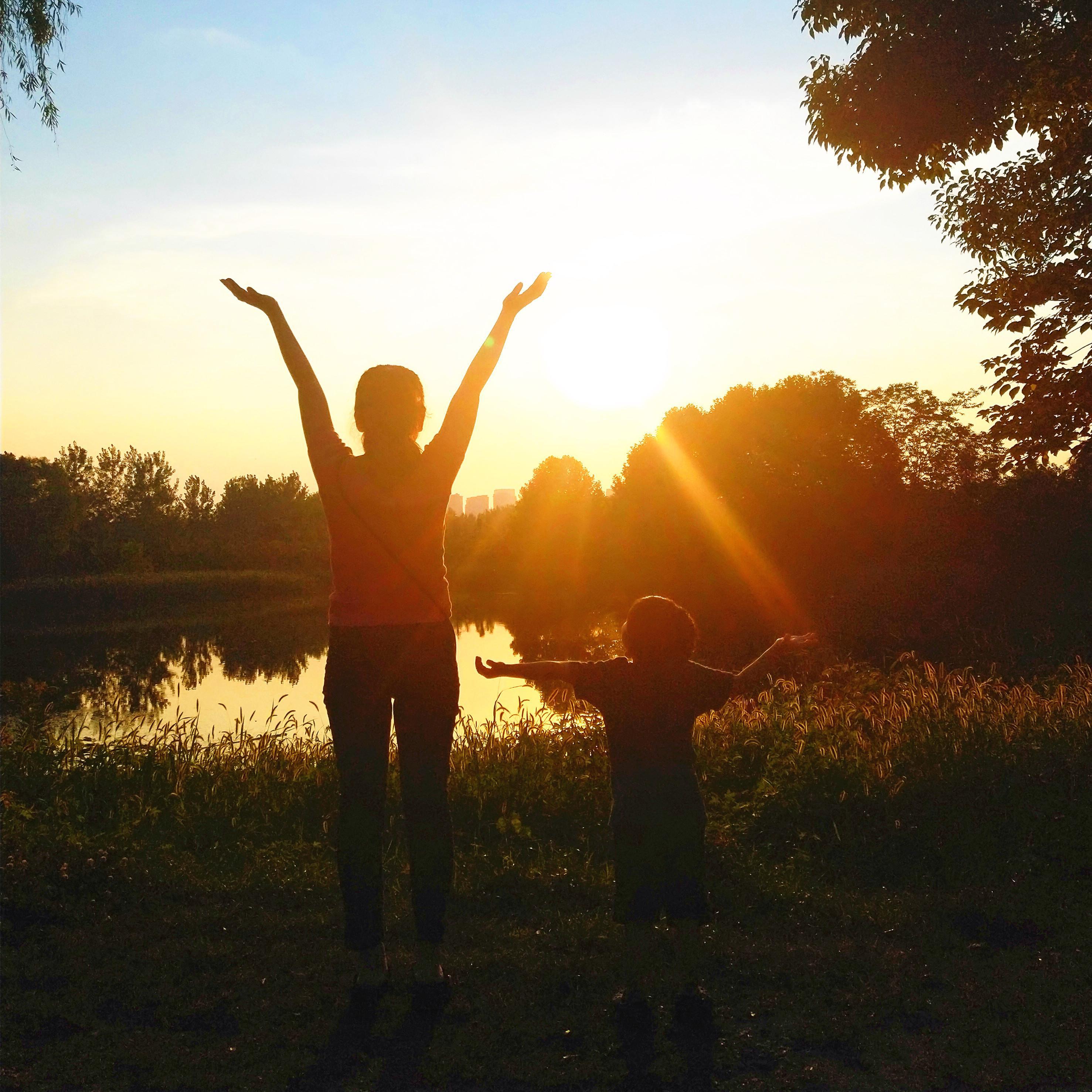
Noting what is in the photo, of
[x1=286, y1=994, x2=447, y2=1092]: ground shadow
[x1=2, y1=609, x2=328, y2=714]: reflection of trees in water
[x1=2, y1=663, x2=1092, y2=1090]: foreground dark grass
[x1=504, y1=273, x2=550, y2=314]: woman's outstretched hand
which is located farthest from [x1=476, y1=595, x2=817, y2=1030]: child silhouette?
[x1=2, y1=609, x2=328, y2=714]: reflection of trees in water

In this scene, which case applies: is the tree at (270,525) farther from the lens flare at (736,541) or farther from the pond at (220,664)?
the lens flare at (736,541)

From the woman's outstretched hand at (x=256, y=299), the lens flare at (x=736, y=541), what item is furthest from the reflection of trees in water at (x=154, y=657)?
the lens flare at (x=736, y=541)

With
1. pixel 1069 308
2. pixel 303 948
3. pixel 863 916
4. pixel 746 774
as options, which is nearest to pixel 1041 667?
pixel 1069 308

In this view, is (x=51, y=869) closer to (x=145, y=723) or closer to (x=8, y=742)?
(x=8, y=742)

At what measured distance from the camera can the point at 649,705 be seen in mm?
3613

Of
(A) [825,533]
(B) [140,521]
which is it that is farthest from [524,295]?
(B) [140,521]

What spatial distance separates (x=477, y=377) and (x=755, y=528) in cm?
3643

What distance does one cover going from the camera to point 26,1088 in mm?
2869

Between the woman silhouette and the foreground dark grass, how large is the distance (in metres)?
0.39

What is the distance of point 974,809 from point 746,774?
5.19ft

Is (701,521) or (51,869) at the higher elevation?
Answer: (701,521)

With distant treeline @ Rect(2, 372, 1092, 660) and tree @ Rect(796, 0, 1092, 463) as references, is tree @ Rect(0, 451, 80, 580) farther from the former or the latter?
tree @ Rect(796, 0, 1092, 463)

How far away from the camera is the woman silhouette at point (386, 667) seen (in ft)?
11.0

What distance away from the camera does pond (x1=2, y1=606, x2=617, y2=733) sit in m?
15.0
